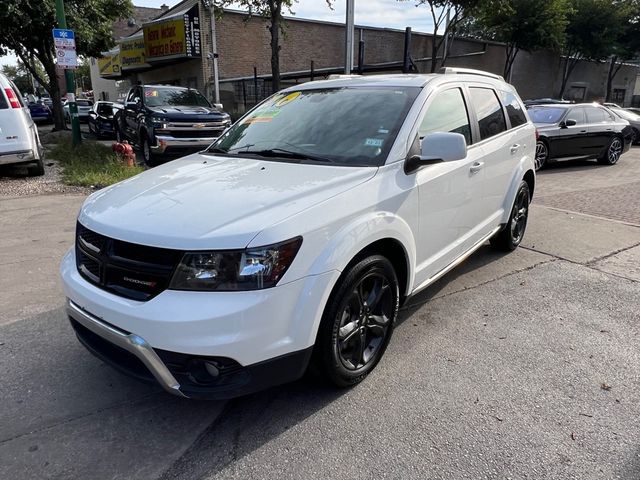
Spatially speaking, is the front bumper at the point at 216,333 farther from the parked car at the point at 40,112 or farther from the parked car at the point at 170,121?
the parked car at the point at 40,112

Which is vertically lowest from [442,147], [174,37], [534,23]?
[442,147]

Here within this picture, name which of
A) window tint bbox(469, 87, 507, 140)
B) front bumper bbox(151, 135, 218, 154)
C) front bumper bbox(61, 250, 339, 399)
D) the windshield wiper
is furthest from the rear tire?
window tint bbox(469, 87, 507, 140)

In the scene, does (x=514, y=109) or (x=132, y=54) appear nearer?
(x=514, y=109)

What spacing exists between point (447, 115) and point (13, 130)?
323 inches

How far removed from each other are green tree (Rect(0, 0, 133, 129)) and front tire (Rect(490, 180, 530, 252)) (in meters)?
Answer: 15.6

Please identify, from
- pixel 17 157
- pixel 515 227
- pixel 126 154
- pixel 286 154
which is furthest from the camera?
pixel 126 154

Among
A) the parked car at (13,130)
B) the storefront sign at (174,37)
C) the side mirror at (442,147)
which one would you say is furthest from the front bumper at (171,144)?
the storefront sign at (174,37)

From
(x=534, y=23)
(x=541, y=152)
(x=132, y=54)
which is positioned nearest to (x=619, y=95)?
(x=534, y=23)

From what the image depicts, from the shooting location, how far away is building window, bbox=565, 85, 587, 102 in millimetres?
36062

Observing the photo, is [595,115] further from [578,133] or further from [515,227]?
[515,227]

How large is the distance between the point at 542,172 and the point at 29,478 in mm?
11931

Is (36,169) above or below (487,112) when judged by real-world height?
below

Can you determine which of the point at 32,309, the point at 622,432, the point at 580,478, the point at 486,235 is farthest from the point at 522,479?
the point at 32,309

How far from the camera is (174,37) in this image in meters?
22.7
